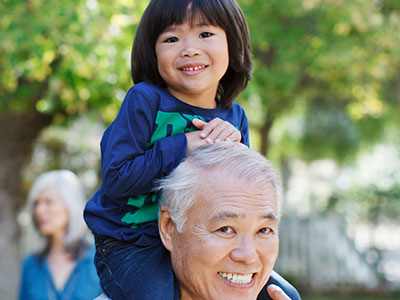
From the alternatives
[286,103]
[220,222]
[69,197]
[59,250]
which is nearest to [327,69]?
[286,103]

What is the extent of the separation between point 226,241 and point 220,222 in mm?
76

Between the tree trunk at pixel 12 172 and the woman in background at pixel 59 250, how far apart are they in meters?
2.96

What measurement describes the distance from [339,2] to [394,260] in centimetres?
826

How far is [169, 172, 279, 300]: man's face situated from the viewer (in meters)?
2.07

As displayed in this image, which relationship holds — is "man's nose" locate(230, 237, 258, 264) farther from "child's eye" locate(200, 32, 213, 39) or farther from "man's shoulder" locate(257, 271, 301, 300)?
"child's eye" locate(200, 32, 213, 39)

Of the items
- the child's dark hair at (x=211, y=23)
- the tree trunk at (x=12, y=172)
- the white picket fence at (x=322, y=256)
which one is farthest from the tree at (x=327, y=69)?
the child's dark hair at (x=211, y=23)

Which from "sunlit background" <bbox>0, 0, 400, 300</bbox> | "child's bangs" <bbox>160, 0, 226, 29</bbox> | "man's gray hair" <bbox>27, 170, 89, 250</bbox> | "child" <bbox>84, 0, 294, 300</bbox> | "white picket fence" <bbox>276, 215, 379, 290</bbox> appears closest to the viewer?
"child" <bbox>84, 0, 294, 300</bbox>

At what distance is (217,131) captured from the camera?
7.43ft

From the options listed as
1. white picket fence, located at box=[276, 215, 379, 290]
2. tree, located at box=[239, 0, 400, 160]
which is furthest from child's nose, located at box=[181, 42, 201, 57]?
white picket fence, located at box=[276, 215, 379, 290]

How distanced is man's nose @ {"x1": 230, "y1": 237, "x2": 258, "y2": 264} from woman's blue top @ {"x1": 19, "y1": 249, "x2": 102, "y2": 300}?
9.27 ft

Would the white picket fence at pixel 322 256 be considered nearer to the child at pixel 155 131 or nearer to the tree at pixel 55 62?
the tree at pixel 55 62

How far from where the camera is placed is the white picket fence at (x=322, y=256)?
13273 millimetres

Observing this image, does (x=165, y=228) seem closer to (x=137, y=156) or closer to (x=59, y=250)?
(x=137, y=156)

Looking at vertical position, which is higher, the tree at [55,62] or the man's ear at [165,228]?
the tree at [55,62]
